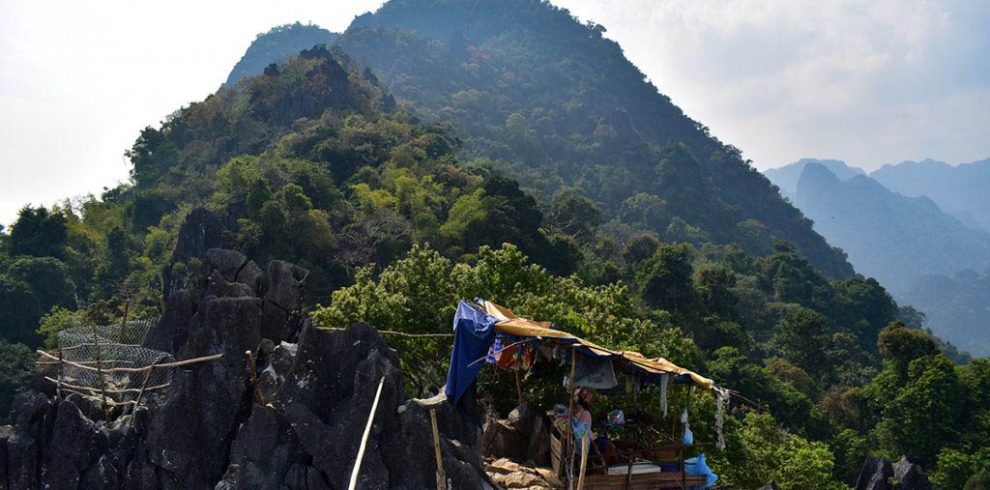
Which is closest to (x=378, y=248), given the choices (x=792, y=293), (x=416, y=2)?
(x=792, y=293)

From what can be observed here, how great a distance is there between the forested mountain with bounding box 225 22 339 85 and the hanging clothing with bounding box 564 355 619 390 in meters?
146

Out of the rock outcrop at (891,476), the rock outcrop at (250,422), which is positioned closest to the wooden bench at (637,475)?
the rock outcrop at (250,422)

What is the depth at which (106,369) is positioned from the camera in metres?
12.6

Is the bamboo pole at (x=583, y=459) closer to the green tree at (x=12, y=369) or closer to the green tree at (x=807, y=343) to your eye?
the green tree at (x=12, y=369)

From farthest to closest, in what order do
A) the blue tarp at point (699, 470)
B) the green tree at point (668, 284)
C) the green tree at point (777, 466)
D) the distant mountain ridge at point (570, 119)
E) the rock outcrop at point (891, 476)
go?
the distant mountain ridge at point (570, 119) → the green tree at point (668, 284) → the rock outcrop at point (891, 476) → the green tree at point (777, 466) → the blue tarp at point (699, 470)

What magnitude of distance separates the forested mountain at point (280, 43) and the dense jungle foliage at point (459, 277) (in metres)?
77.3

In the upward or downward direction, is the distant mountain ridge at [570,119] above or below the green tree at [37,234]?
above

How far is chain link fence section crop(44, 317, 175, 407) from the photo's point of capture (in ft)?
41.3

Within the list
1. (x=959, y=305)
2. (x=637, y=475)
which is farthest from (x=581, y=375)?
(x=959, y=305)

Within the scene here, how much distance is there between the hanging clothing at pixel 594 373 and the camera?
992 centimetres

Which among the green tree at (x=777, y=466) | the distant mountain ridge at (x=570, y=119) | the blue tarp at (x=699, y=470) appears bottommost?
the green tree at (x=777, y=466)

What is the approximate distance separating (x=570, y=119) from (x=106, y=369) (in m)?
108

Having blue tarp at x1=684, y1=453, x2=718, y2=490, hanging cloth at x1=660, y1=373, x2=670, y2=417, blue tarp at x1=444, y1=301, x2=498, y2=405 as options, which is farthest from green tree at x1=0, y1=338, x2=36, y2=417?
hanging cloth at x1=660, y1=373, x2=670, y2=417

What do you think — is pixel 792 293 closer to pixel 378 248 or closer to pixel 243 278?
pixel 378 248
